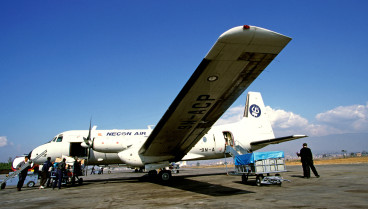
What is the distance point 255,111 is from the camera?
60.7ft

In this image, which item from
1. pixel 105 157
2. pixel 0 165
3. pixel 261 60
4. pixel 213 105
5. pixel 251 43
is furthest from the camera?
pixel 0 165

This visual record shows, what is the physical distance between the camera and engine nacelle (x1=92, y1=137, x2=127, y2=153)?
1257 cm

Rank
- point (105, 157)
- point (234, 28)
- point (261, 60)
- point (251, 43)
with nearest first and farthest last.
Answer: point (234, 28) < point (251, 43) < point (261, 60) < point (105, 157)

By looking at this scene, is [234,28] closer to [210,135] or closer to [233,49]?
[233,49]

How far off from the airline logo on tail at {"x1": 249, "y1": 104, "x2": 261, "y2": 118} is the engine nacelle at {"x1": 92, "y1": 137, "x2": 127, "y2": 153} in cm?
1083

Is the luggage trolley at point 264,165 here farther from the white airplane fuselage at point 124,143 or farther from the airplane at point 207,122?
the white airplane fuselage at point 124,143

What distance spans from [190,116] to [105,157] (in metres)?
8.76

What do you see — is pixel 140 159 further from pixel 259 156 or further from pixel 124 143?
pixel 259 156

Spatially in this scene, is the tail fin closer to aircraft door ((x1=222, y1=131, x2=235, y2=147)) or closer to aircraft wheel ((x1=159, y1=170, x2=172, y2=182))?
aircraft door ((x1=222, y1=131, x2=235, y2=147))

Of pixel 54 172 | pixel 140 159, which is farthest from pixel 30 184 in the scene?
pixel 140 159

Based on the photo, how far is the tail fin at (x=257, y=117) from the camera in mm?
17438

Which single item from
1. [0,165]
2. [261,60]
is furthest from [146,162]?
[0,165]

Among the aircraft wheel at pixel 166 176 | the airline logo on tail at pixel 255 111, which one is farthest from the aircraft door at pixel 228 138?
the aircraft wheel at pixel 166 176

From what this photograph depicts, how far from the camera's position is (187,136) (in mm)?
10438
